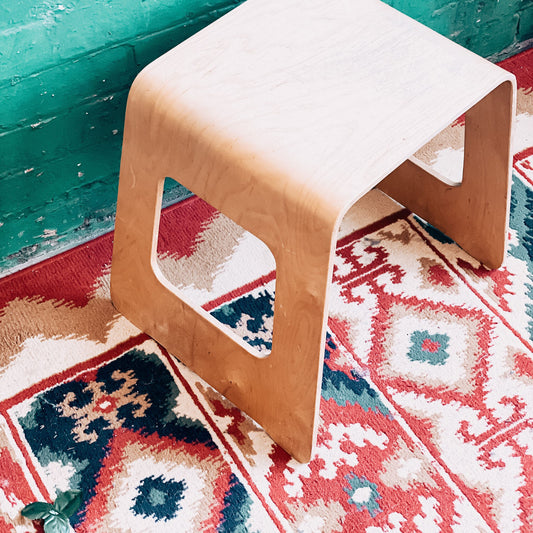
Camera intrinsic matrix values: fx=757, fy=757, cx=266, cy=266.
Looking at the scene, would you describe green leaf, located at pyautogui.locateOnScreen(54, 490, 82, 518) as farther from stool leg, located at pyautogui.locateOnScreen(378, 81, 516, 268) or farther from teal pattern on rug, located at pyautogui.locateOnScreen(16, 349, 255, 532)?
stool leg, located at pyautogui.locateOnScreen(378, 81, 516, 268)

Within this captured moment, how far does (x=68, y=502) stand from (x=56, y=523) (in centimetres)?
4

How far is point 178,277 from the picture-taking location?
1.44m

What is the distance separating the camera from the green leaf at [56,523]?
3.67 ft

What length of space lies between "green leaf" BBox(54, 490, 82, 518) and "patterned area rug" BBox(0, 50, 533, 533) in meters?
0.01

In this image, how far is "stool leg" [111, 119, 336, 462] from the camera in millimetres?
1005

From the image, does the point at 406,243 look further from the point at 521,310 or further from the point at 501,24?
the point at 501,24

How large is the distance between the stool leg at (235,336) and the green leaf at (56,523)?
32 cm

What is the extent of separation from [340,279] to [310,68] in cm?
47

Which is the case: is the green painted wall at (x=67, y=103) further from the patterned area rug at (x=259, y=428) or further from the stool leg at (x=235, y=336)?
the stool leg at (x=235, y=336)

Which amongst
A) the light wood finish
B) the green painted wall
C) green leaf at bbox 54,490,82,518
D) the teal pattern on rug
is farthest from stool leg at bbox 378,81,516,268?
green leaf at bbox 54,490,82,518

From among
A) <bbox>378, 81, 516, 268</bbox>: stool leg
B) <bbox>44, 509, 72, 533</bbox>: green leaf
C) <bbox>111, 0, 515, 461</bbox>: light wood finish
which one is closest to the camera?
<bbox>111, 0, 515, 461</bbox>: light wood finish

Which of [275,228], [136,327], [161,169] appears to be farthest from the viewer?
[136,327]

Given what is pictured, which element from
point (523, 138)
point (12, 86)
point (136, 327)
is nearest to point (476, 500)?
point (136, 327)

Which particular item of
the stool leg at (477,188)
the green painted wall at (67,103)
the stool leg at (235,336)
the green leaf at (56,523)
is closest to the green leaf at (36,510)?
the green leaf at (56,523)
